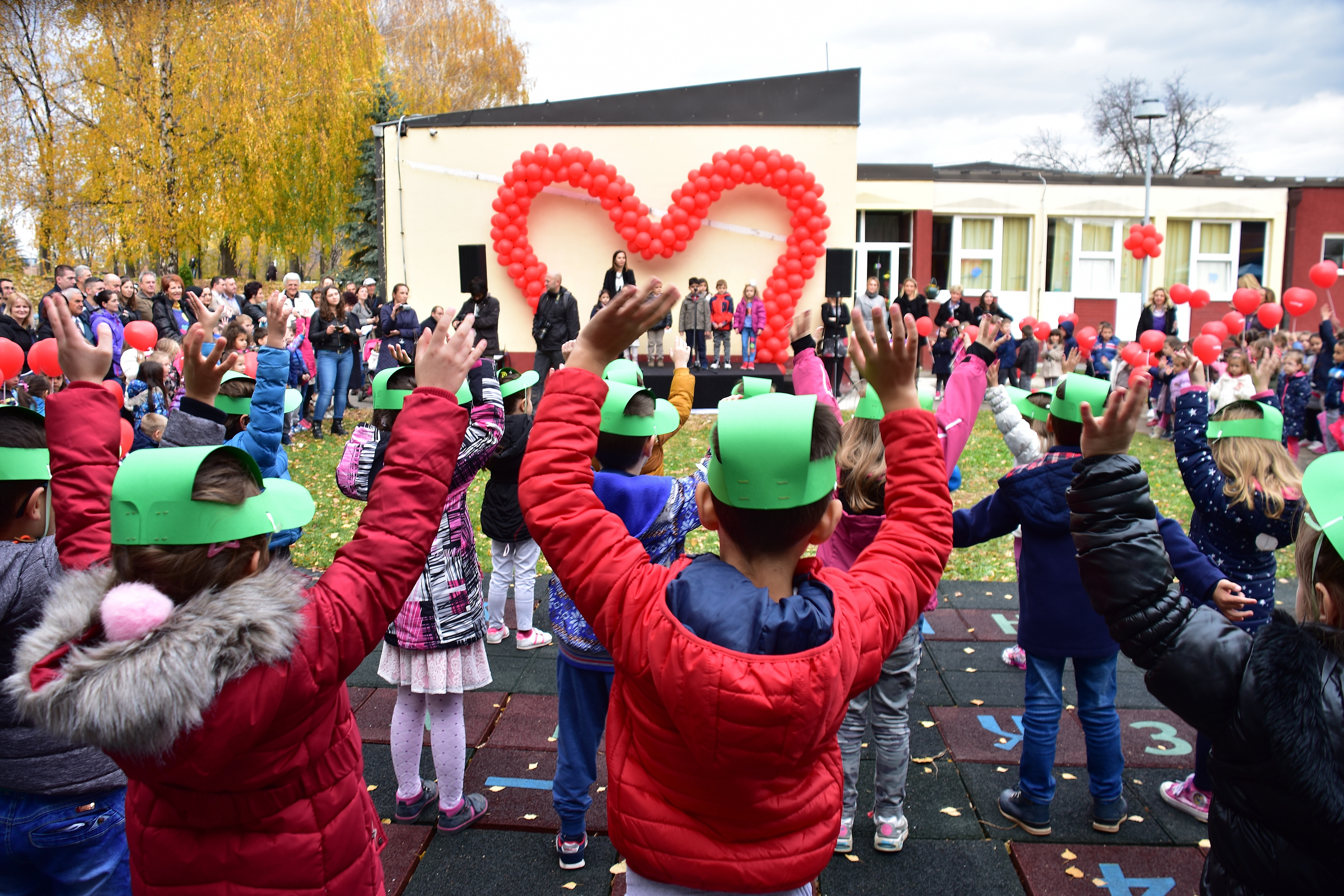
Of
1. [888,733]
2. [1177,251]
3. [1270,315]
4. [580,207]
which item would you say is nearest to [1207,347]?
[1270,315]

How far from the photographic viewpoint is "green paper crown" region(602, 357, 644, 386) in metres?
3.97

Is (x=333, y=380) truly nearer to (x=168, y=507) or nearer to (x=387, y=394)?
(x=387, y=394)

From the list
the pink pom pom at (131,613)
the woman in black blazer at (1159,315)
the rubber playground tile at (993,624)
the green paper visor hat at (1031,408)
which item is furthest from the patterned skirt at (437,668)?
the woman in black blazer at (1159,315)

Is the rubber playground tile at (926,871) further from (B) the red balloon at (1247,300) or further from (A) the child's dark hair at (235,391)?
(B) the red balloon at (1247,300)

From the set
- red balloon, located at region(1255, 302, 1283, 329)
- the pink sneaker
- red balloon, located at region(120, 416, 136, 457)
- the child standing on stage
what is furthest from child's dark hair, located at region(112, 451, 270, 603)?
red balloon, located at region(1255, 302, 1283, 329)

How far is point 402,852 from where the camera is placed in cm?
343

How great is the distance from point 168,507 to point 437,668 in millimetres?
1846

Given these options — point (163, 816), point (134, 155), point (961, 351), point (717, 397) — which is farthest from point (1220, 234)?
point (163, 816)

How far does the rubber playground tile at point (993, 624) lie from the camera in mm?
5680

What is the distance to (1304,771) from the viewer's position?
59.1 inches

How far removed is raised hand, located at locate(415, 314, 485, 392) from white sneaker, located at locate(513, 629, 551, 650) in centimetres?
372

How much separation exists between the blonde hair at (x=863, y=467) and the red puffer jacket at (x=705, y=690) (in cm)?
163

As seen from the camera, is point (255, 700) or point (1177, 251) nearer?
point (255, 700)

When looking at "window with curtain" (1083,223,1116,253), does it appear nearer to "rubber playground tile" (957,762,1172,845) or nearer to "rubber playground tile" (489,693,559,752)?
"rubber playground tile" (957,762,1172,845)
